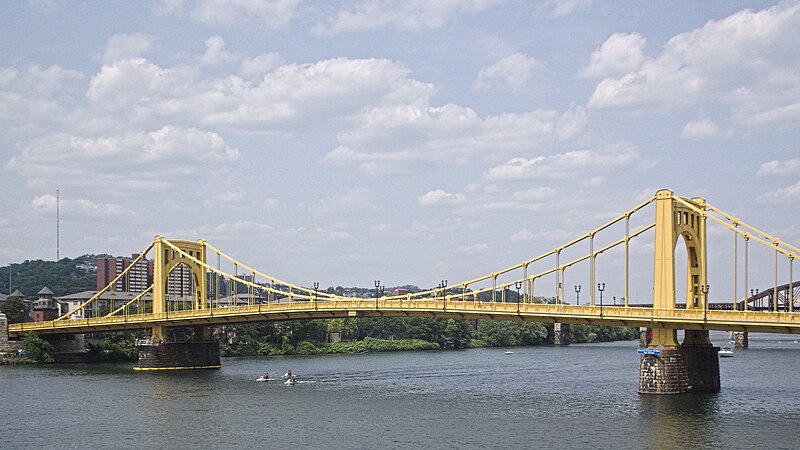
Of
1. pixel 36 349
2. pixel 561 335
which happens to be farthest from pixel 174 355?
pixel 561 335

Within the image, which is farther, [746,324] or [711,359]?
[711,359]

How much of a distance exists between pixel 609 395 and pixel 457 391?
12.5 metres

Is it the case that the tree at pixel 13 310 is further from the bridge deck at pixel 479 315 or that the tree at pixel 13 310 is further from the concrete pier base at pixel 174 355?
the concrete pier base at pixel 174 355

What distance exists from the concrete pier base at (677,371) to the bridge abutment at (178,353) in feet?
173

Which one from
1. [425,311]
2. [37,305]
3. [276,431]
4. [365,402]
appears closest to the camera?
[276,431]

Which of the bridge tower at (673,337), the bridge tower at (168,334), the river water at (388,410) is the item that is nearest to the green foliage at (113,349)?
the bridge tower at (168,334)

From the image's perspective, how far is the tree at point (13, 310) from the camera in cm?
13588

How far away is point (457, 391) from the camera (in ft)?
266

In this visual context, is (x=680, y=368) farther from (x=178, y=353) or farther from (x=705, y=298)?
(x=178, y=353)

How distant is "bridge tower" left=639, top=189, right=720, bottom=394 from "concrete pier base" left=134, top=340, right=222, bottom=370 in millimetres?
52612

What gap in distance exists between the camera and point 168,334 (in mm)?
107938

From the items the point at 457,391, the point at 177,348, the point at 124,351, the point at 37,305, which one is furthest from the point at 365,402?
the point at 37,305

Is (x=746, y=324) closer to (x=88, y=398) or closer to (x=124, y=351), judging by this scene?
(x=88, y=398)

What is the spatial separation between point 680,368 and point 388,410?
2224cm
